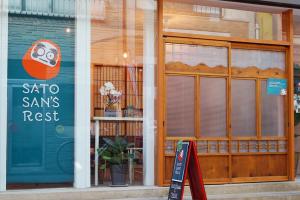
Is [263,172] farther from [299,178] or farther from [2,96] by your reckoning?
[2,96]

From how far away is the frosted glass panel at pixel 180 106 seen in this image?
8883mm

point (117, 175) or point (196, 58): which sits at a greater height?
point (196, 58)

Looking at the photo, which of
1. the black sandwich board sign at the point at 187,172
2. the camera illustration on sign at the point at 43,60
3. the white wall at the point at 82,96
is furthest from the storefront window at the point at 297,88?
the camera illustration on sign at the point at 43,60

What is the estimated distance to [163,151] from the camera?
28.6ft

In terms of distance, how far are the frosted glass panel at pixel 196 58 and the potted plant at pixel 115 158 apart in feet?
5.19

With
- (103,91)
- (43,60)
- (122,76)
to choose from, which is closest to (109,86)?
(103,91)

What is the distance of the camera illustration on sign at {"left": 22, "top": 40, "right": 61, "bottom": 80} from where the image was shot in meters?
8.30

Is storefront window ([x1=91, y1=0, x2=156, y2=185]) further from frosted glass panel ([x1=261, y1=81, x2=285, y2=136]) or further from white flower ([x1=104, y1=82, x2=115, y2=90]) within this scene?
frosted glass panel ([x1=261, y1=81, x2=285, y2=136])

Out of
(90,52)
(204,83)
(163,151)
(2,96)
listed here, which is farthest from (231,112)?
(2,96)

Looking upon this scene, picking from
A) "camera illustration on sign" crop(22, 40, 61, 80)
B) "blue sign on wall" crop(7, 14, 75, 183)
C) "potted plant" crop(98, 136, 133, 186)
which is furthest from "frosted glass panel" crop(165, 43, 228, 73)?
"camera illustration on sign" crop(22, 40, 61, 80)

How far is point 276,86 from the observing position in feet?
31.8

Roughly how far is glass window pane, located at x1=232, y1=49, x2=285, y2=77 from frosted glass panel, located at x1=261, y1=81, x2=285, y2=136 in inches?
10.6

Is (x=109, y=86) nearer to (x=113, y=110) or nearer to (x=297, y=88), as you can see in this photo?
(x=113, y=110)

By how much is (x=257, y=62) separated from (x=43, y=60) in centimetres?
390
